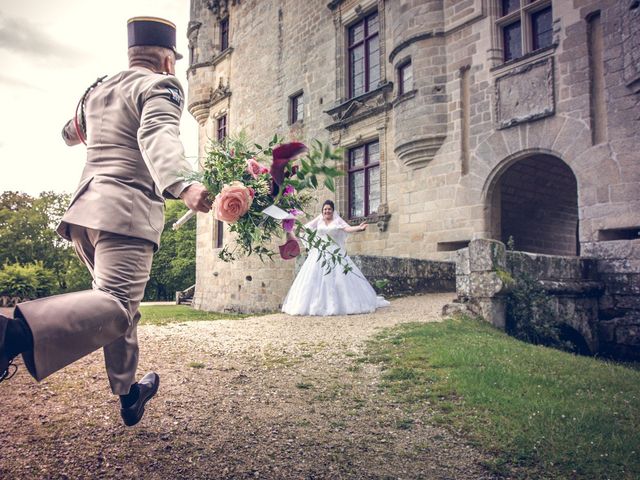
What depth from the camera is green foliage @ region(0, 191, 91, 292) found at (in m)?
18.7

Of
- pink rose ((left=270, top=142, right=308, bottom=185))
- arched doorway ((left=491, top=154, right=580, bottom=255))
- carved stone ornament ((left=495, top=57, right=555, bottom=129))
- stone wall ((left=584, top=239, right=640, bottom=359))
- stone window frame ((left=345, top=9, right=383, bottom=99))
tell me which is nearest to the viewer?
pink rose ((left=270, top=142, right=308, bottom=185))

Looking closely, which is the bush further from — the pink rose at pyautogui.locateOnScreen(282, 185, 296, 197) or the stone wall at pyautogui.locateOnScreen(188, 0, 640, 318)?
the pink rose at pyautogui.locateOnScreen(282, 185, 296, 197)

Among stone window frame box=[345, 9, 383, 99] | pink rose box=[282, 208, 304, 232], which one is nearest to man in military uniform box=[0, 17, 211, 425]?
pink rose box=[282, 208, 304, 232]

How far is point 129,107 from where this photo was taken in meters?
2.25

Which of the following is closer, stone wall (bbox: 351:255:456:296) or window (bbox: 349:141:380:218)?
stone wall (bbox: 351:255:456:296)

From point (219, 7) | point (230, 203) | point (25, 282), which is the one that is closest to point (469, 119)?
point (230, 203)

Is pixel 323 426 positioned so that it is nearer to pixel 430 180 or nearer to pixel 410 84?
pixel 430 180

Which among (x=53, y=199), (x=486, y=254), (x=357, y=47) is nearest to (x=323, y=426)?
(x=486, y=254)

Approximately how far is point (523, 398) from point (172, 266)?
26.0 meters

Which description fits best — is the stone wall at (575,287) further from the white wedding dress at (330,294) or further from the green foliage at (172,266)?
the green foliage at (172,266)

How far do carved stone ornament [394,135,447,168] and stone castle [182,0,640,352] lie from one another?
0.02 metres

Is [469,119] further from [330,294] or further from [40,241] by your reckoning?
[40,241]

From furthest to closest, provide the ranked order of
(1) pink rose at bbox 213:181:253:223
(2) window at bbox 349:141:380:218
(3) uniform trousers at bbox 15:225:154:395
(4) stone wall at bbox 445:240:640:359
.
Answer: (2) window at bbox 349:141:380:218
(4) stone wall at bbox 445:240:640:359
(1) pink rose at bbox 213:181:253:223
(3) uniform trousers at bbox 15:225:154:395

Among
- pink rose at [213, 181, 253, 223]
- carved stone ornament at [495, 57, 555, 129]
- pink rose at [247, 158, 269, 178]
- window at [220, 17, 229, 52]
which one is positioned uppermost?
window at [220, 17, 229, 52]
